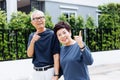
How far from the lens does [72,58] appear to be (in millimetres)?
3289

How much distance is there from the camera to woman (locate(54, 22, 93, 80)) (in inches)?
127

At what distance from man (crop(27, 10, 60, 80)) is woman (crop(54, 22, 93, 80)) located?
433 millimetres

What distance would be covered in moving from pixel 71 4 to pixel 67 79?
571 inches

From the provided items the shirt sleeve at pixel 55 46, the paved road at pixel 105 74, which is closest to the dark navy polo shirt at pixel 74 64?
the shirt sleeve at pixel 55 46

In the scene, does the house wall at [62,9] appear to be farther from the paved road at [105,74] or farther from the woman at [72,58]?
the woman at [72,58]

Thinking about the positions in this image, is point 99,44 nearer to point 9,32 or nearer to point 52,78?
point 9,32

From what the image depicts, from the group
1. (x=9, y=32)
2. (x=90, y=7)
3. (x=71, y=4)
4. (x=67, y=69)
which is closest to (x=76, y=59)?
(x=67, y=69)

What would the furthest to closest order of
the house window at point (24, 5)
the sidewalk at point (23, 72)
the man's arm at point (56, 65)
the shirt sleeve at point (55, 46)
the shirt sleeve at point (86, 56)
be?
1. the house window at point (24, 5)
2. the sidewalk at point (23, 72)
3. the shirt sleeve at point (55, 46)
4. the man's arm at point (56, 65)
5. the shirt sleeve at point (86, 56)

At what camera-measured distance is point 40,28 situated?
3.88 meters

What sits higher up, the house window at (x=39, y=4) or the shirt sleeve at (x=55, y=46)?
the house window at (x=39, y=4)

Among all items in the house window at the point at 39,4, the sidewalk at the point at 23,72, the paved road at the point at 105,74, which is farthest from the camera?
the house window at the point at 39,4

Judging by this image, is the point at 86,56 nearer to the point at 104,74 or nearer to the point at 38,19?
the point at 38,19

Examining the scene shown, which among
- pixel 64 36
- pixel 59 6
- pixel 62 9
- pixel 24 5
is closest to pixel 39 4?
pixel 59 6

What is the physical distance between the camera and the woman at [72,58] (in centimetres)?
322
